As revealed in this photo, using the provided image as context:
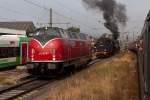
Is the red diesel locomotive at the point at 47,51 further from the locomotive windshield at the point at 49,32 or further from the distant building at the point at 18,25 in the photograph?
the distant building at the point at 18,25

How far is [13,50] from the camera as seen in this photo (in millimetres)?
30609

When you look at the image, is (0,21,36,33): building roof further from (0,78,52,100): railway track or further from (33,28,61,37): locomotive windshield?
(0,78,52,100): railway track

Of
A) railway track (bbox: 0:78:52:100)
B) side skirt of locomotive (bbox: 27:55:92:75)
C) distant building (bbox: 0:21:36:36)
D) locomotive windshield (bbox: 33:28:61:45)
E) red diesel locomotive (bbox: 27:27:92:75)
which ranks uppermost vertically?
distant building (bbox: 0:21:36:36)

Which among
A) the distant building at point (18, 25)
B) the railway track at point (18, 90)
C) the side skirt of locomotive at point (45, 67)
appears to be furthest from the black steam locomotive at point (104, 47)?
the railway track at point (18, 90)

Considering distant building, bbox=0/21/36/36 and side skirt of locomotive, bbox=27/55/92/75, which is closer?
side skirt of locomotive, bbox=27/55/92/75

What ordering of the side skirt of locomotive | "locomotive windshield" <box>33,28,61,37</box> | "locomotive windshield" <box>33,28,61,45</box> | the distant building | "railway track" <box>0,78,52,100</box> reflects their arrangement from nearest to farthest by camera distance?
"railway track" <box>0,78,52,100</box>
the side skirt of locomotive
"locomotive windshield" <box>33,28,61,45</box>
"locomotive windshield" <box>33,28,61,37</box>
the distant building

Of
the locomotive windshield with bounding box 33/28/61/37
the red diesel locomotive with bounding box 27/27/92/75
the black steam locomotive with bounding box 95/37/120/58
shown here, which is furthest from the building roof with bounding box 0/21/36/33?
the red diesel locomotive with bounding box 27/27/92/75

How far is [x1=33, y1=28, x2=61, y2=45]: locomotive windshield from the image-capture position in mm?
22453

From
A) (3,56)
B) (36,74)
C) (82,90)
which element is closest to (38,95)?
(82,90)

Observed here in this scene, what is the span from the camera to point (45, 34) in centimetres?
2275

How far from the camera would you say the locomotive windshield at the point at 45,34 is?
2245cm

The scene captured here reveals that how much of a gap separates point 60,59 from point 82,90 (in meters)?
7.49

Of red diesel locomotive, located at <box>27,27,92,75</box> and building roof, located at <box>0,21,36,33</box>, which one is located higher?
building roof, located at <box>0,21,36,33</box>

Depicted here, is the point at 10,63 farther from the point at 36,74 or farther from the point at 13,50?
the point at 36,74
